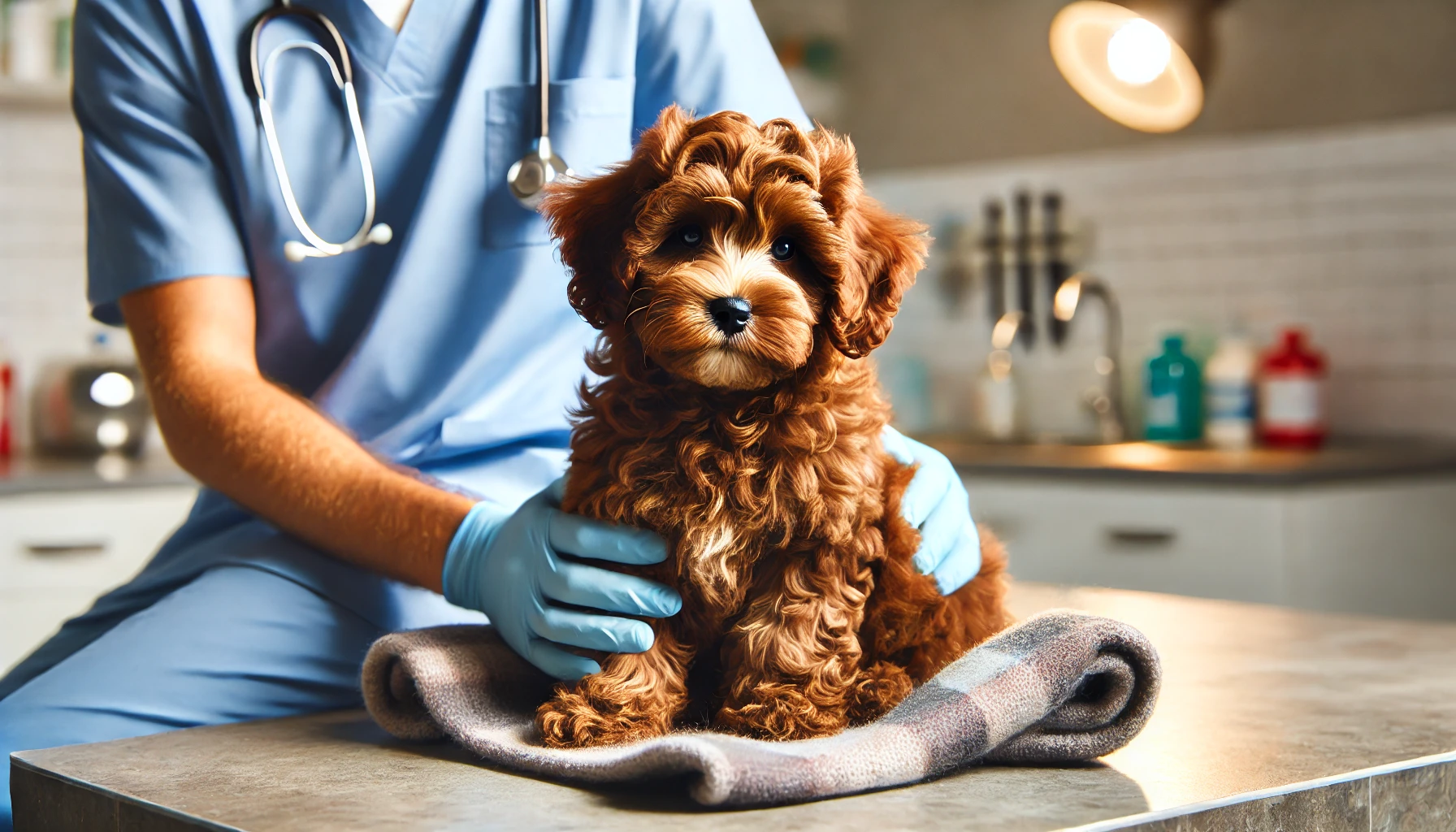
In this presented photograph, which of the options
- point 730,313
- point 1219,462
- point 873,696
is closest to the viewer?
point 730,313

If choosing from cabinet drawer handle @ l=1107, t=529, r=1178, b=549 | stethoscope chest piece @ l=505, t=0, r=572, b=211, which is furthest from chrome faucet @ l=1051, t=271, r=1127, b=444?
stethoscope chest piece @ l=505, t=0, r=572, b=211

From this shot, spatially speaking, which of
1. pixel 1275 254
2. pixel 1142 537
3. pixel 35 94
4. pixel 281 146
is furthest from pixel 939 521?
pixel 35 94

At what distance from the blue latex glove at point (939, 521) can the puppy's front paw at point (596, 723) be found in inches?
7.4

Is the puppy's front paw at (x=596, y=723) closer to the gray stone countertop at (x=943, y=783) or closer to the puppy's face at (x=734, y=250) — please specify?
the gray stone countertop at (x=943, y=783)

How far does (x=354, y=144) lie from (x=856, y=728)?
79cm

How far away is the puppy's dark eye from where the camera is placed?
2.55 feet

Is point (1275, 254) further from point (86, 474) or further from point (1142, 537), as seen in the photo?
point (86, 474)

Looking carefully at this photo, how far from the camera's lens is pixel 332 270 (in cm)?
131

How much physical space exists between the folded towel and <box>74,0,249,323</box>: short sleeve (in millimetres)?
562

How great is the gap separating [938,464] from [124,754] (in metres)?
0.57

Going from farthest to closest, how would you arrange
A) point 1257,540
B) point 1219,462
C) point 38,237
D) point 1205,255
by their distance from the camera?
point 38,237 < point 1205,255 < point 1219,462 < point 1257,540

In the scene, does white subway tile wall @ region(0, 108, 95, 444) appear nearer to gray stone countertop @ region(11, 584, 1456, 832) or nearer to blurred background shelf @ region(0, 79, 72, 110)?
blurred background shelf @ region(0, 79, 72, 110)

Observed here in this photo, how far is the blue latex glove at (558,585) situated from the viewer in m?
0.83

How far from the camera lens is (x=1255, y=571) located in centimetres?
250
